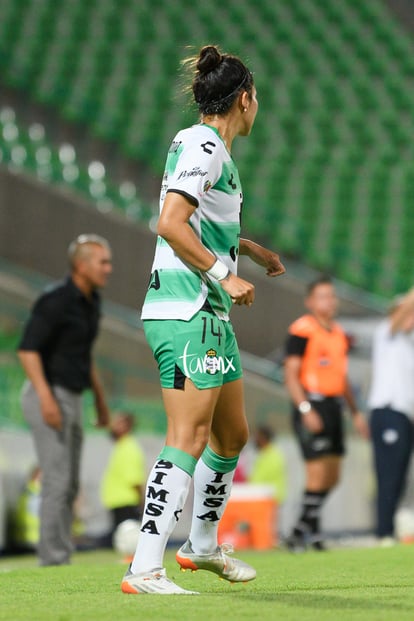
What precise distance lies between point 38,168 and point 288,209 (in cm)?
513

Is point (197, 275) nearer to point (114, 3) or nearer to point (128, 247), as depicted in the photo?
point (128, 247)

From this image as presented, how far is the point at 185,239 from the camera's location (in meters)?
4.32

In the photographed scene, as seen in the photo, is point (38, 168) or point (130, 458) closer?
point (130, 458)

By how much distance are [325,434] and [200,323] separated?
17.0 ft

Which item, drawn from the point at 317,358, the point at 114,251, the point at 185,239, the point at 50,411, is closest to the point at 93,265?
the point at 50,411

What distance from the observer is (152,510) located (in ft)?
14.3

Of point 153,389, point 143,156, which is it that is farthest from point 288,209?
point 153,389

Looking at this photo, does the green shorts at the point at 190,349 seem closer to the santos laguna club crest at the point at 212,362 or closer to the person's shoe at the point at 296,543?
the santos laguna club crest at the point at 212,362

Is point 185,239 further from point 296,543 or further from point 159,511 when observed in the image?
point 296,543

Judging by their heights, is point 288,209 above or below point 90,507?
above

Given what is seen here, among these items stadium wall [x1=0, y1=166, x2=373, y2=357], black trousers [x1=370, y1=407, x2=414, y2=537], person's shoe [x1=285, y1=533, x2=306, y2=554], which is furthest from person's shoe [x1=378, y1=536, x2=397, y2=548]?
stadium wall [x1=0, y1=166, x2=373, y2=357]

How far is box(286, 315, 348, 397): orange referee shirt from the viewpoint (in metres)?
9.63

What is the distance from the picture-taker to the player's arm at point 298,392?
9352mm

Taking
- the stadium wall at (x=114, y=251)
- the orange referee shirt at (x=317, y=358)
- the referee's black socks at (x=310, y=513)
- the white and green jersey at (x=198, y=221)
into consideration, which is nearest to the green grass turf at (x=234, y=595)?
the white and green jersey at (x=198, y=221)
